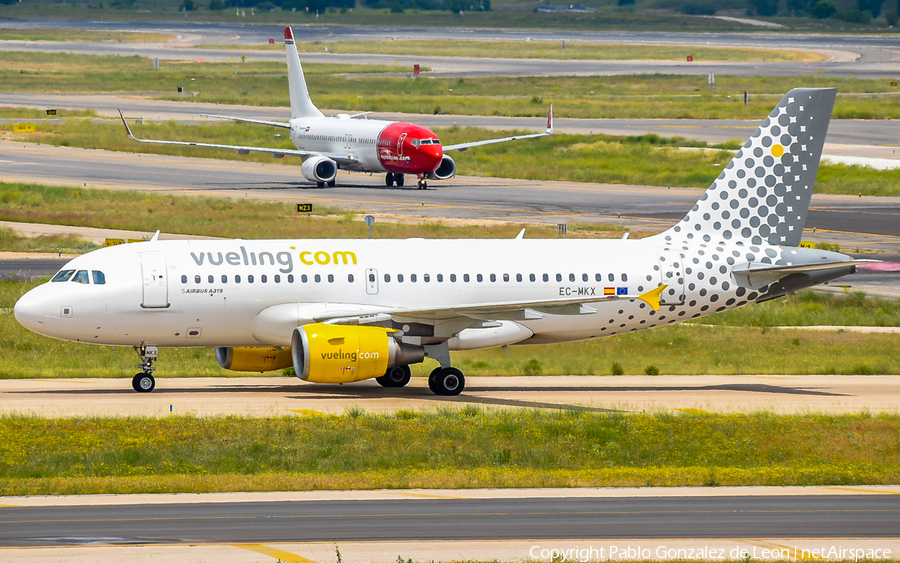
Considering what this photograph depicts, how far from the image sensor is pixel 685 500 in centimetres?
2603

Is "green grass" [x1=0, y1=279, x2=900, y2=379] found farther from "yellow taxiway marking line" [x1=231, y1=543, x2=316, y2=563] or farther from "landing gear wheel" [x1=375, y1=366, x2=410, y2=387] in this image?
"yellow taxiway marking line" [x1=231, y1=543, x2=316, y2=563]

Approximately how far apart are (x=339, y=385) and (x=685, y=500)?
17064 millimetres

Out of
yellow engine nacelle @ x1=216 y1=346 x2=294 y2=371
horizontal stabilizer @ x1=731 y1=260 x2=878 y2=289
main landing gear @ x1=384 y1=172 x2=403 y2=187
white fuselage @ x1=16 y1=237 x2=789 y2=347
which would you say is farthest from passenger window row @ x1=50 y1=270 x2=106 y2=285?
main landing gear @ x1=384 y1=172 x2=403 y2=187

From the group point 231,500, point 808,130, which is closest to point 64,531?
point 231,500

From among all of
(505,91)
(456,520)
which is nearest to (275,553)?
(456,520)

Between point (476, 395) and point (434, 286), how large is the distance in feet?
11.2

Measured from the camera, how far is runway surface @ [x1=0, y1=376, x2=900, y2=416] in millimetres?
35406

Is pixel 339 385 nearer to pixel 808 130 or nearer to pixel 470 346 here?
pixel 470 346

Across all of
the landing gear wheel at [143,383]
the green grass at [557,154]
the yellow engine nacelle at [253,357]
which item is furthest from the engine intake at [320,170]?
the landing gear wheel at [143,383]

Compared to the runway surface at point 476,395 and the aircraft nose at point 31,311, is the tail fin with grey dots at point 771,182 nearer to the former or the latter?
the runway surface at point 476,395

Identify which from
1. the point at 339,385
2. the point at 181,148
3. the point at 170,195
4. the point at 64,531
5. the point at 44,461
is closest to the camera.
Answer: the point at 64,531

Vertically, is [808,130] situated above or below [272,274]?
above

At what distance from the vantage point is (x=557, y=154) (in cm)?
11300

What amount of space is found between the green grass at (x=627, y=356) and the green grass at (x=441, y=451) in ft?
28.2
